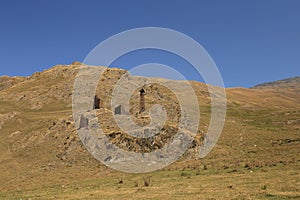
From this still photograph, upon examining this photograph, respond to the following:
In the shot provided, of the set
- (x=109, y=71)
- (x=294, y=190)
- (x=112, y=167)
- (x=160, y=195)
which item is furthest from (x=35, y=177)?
(x=109, y=71)

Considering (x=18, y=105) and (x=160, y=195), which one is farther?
(x=18, y=105)

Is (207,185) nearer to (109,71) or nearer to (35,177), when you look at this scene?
(35,177)

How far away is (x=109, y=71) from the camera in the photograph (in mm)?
102375

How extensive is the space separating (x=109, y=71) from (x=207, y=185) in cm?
8142

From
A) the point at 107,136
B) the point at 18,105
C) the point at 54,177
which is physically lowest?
the point at 54,177

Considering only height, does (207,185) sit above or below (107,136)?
below

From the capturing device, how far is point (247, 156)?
38.7 metres

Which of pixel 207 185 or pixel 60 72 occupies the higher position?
pixel 60 72

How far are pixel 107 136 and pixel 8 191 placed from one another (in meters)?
14.3

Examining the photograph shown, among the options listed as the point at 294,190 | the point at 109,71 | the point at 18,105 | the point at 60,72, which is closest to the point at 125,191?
the point at 294,190

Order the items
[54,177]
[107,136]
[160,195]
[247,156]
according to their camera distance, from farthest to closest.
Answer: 1. [107,136]
2. [247,156]
3. [54,177]
4. [160,195]

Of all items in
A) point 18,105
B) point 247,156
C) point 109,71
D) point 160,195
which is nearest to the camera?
point 160,195

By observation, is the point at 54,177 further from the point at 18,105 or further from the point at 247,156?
the point at 18,105

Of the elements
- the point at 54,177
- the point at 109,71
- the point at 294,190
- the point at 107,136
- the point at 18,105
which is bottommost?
the point at 294,190
